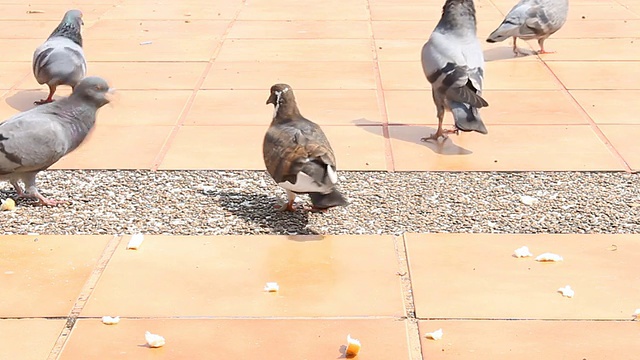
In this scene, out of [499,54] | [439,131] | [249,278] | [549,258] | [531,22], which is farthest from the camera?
[499,54]

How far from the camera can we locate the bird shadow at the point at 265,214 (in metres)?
5.20

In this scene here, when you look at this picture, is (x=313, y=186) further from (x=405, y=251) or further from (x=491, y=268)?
(x=491, y=268)

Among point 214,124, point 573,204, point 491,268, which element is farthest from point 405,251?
point 214,124

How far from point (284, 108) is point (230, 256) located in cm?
109

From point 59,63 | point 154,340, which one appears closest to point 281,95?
point 154,340

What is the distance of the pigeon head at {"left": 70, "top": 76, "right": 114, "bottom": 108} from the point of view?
5570 millimetres

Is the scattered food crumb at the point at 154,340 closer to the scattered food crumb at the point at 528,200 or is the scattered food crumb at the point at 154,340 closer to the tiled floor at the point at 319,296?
the tiled floor at the point at 319,296

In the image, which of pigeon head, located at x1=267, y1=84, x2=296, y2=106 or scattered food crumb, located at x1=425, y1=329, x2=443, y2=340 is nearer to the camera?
scattered food crumb, located at x1=425, y1=329, x2=443, y2=340

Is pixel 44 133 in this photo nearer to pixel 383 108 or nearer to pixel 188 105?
pixel 188 105

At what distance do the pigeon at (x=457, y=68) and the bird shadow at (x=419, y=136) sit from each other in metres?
0.07

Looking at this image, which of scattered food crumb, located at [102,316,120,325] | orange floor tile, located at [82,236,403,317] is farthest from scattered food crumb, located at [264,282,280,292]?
scattered food crumb, located at [102,316,120,325]

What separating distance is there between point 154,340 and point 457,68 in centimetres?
353

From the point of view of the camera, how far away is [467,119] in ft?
20.9

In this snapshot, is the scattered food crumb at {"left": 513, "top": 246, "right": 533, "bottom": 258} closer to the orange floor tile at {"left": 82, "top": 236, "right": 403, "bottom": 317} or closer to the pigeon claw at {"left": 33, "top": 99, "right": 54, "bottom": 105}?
the orange floor tile at {"left": 82, "top": 236, "right": 403, "bottom": 317}
